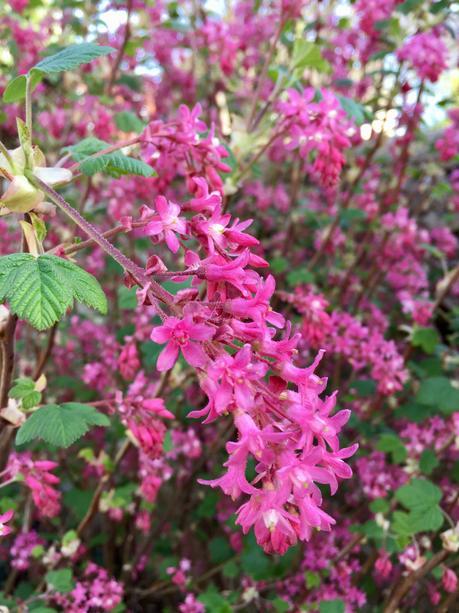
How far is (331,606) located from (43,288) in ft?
5.67

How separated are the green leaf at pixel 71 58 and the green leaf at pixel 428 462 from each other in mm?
1938

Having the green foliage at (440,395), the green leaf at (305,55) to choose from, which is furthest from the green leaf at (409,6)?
the green foliage at (440,395)

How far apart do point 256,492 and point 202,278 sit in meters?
0.33

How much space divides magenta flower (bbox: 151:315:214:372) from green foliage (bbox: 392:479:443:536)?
1329 millimetres

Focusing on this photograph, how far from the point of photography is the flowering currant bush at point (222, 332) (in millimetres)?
860

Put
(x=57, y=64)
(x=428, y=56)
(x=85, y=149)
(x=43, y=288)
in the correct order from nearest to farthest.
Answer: (x=43, y=288), (x=57, y=64), (x=85, y=149), (x=428, y=56)

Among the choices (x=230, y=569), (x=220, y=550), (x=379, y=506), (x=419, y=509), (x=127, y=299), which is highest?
(x=127, y=299)

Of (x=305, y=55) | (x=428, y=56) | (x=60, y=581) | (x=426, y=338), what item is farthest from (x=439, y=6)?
(x=60, y=581)

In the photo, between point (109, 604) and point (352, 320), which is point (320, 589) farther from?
point (352, 320)

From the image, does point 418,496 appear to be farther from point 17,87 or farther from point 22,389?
point 17,87

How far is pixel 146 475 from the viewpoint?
6.67 feet

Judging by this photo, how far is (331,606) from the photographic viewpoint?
82.0 inches

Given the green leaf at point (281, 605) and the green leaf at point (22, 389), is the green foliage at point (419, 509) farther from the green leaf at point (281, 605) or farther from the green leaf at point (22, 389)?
the green leaf at point (22, 389)

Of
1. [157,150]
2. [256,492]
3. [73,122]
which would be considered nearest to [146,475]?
[157,150]
